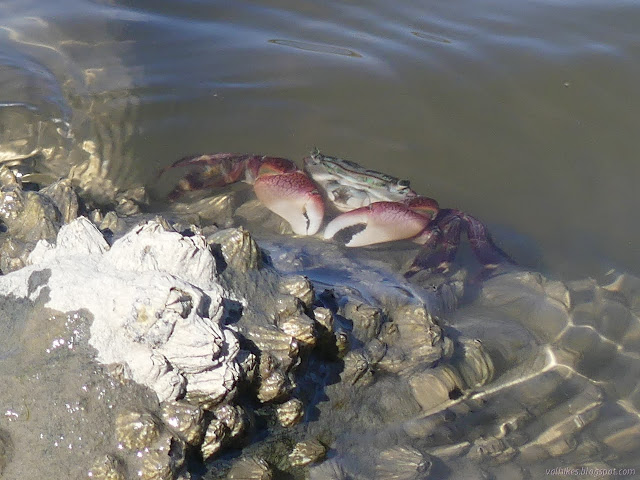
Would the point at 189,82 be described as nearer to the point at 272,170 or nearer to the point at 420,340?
the point at 272,170

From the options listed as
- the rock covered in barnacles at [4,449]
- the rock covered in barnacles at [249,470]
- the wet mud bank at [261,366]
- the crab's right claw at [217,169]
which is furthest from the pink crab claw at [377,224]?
the rock covered in barnacles at [4,449]

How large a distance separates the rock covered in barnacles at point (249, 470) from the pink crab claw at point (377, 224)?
2.03 metres

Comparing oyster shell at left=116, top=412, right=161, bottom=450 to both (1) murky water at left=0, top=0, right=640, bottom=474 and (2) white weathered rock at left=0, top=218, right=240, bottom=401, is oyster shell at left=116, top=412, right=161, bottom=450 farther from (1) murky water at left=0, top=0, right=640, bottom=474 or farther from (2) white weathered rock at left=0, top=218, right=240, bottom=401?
(1) murky water at left=0, top=0, right=640, bottom=474

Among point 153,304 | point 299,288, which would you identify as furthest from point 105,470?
point 299,288

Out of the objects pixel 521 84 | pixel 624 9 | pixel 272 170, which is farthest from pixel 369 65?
pixel 624 9

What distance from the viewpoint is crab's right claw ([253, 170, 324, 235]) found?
13.0 feet

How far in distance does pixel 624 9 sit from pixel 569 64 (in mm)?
1197

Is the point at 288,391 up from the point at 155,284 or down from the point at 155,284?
down

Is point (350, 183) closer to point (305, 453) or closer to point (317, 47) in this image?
point (317, 47)

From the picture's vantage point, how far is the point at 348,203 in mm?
4535

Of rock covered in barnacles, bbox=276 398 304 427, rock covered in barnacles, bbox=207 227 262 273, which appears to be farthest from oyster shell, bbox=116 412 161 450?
rock covered in barnacles, bbox=207 227 262 273

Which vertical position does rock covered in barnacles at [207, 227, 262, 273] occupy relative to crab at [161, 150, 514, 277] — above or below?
above

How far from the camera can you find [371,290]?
9.86 feet

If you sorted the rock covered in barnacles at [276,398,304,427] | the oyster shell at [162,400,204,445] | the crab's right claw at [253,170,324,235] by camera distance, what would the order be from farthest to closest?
1. the crab's right claw at [253,170,324,235]
2. the rock covered in barnacles at [276,398,304,427]
3. the oyster shell at [162,400,204,445]
